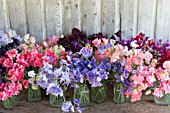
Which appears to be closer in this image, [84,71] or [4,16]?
[84,71]

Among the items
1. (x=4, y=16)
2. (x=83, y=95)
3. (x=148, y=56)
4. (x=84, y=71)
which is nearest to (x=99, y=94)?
(x=83, y=95)

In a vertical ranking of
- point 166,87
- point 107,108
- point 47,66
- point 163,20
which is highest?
point 163,20

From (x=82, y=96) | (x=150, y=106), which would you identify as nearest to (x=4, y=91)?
→ (x=82, y=96)

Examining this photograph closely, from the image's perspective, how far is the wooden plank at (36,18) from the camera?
1756 mm

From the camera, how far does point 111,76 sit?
154 centimetres

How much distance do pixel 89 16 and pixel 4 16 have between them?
1.88 feet

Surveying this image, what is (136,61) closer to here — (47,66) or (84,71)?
(84,71)

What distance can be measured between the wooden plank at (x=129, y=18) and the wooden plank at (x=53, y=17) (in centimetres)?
42

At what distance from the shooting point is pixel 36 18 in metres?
1.78

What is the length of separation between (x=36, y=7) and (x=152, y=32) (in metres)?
0.80

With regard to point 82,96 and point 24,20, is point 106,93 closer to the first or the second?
point 82,96

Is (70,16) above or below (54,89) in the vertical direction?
above

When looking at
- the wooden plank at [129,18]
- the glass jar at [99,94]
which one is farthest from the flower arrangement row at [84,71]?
the wooden plank at [129,18]

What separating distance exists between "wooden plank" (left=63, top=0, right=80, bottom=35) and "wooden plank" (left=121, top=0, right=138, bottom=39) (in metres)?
0.31
